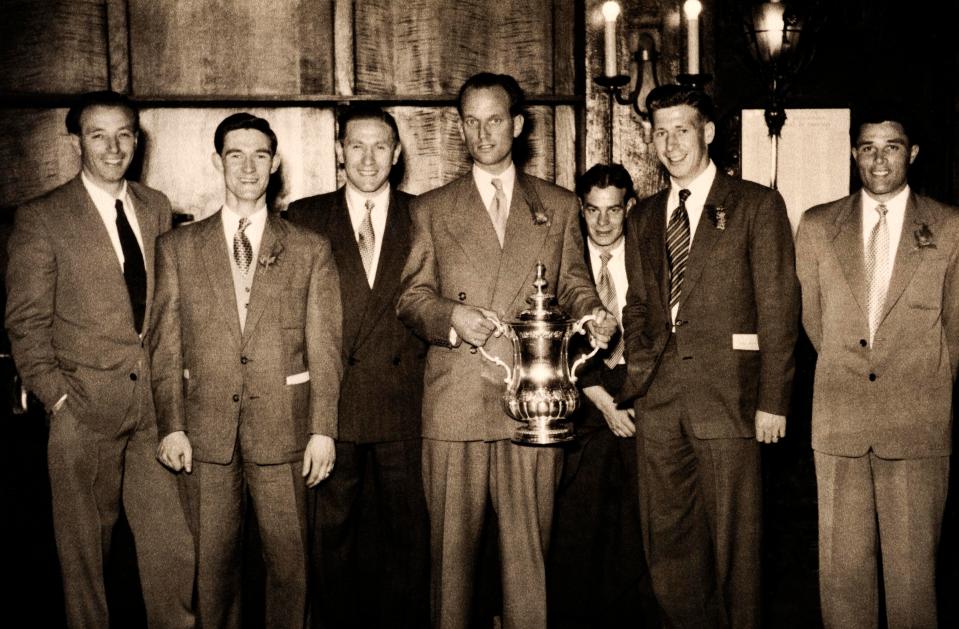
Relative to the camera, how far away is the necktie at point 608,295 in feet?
12.2

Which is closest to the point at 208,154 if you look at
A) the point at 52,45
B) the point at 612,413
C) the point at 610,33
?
the point at 52,45

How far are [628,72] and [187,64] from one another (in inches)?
86.1

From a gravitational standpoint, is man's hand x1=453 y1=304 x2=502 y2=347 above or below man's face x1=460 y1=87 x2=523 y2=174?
below

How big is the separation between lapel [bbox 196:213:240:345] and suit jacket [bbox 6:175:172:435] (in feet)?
1.07

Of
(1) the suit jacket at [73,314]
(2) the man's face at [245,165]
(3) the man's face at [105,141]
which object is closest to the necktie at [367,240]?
(2) the man's face at [245,165]

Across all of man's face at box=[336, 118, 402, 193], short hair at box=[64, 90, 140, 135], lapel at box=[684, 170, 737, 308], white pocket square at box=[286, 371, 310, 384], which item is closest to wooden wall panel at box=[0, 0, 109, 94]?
short hair at box=[64, 90, 140, 135]

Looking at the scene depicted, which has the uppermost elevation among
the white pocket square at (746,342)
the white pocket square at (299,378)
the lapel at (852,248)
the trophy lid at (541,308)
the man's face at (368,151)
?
the man's face at (368,151)

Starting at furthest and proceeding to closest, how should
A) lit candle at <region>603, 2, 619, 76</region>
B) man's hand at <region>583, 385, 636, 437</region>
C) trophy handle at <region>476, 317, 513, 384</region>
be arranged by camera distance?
lit candle at <region>603, 2, 619, 76</region>, man's hand at <region>583, 385, 636, 437</region>, trophy handle at <region>476, 317, 513, 384</region>

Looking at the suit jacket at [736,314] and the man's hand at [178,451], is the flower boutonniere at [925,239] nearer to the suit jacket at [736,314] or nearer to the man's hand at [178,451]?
the suit jacket at [736,314]

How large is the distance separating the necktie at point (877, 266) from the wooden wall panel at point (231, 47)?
2.72 metres

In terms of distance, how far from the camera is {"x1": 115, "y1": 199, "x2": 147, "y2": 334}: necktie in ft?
11.0

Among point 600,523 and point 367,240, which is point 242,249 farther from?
point 600,523

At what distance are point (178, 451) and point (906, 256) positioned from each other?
2.47 metres

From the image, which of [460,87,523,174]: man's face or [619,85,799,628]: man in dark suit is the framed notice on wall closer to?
[619,85,799,628]: man in dark suit
